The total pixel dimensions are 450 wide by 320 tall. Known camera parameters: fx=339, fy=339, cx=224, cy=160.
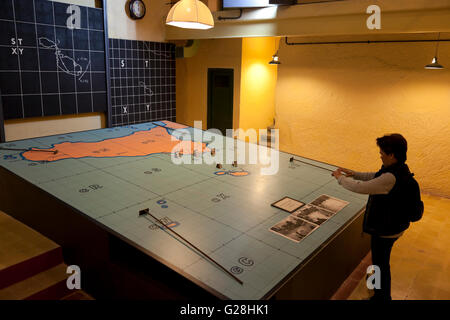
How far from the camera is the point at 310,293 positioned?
2.20m

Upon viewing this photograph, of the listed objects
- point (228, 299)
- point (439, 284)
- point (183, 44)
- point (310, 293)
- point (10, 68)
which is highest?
point (183, 44)

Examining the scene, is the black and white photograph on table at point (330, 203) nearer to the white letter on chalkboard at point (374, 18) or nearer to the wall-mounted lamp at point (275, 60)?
the white letter on chalkboard at point (374, 18)

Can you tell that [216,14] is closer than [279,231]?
No

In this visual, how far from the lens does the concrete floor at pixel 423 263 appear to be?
2.86m

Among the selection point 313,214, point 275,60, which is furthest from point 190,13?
point 275,60

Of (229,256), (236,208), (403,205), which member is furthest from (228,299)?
(403,205)

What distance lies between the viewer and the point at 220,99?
7.13 metres

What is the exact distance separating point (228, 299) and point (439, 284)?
92.9 inches

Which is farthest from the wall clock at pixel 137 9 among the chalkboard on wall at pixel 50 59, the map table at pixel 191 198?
the map table at pixel 191 198

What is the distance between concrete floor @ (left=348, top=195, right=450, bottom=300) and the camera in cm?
286

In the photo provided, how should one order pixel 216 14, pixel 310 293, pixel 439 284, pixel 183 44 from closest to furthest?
pixel 310 293, pixel 439 284, pixel 216 14, pixel 183 44

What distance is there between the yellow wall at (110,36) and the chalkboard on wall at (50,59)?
0.49 ft

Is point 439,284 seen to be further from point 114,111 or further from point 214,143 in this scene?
point 114,111

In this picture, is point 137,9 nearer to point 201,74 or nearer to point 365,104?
point 201,74
